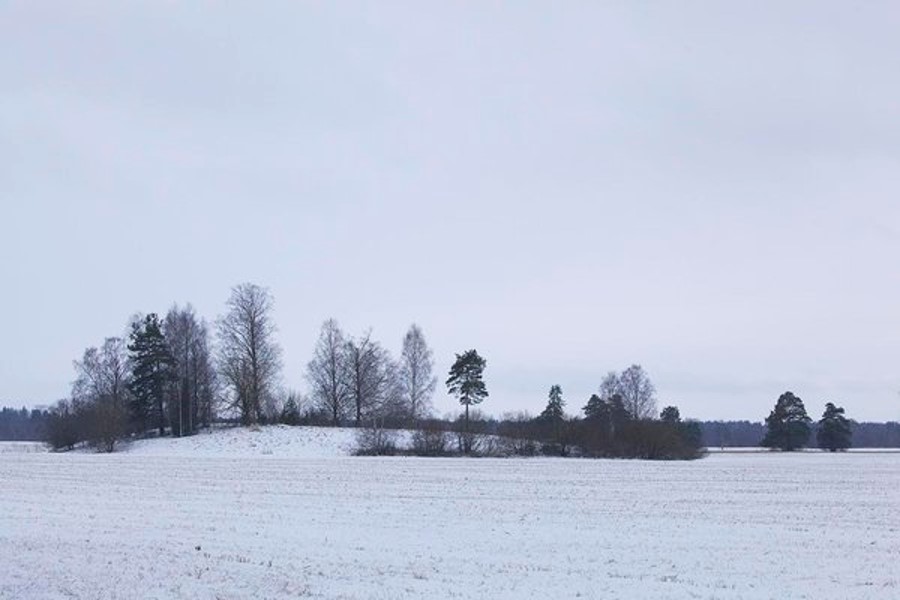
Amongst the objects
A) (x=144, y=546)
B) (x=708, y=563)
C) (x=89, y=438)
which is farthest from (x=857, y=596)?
(x=89, y=438)

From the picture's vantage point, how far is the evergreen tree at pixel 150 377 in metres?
103

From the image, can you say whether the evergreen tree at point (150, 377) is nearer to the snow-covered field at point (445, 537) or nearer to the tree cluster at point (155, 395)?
the tree cluster at point (155, 395)

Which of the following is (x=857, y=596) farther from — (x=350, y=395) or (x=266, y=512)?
(x=350, y=395)

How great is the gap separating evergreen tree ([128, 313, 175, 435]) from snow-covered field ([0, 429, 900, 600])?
53444 mm

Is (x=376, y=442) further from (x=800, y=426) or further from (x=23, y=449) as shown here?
(x=800, y=426)

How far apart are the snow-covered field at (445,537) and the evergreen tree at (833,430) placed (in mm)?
77132

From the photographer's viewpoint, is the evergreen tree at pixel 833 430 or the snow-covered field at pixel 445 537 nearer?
the snow-covered field at pixel 445 537

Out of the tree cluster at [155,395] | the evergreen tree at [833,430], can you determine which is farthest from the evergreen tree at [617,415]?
the tree cluster at [155,395]

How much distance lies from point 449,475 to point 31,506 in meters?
23.6

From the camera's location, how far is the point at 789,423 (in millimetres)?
125438

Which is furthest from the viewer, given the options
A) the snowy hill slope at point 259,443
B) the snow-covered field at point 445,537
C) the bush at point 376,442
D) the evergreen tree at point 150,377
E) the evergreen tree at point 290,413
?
the evergreen tree at point 290,413

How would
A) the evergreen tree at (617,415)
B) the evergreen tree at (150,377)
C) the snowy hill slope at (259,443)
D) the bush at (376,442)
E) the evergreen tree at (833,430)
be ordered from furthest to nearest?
the evergreen tree at (833,430) < the evergreen tree at (150,377) < the evergreen tree at (617,415) < the snowy hill slope at (259,443) < the bush at (376,442)

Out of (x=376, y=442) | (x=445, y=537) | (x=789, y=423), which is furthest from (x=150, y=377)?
(x=445, y=537)

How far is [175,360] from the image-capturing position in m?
106
